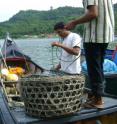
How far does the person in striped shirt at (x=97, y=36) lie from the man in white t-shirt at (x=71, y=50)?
741mm

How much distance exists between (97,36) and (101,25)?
13 centimetres

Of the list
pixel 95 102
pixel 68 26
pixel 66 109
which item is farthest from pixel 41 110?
pixel 68 26

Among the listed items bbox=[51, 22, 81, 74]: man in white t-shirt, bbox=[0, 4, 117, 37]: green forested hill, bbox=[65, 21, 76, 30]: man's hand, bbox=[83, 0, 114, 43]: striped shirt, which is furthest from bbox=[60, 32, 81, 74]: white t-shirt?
bbox=[0, 4, 117, 37]: green forested hill

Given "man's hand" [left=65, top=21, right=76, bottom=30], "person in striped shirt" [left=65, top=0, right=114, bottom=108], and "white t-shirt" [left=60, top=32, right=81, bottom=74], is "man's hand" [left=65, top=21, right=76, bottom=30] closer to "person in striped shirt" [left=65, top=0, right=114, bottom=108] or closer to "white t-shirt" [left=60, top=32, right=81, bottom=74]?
"person in striped shirt" [left=65, top=0, right=114, bottom=108]

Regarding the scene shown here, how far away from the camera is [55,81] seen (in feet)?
13.6

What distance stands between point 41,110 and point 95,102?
744 millimetres

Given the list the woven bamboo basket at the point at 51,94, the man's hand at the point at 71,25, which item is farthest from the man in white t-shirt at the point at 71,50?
the woven bamboo basket at the point at 51,94

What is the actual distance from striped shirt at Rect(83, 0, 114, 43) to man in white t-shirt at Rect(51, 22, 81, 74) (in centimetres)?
79

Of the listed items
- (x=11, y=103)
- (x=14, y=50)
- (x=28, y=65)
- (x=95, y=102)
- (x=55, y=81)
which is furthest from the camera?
(x=14, y=50)

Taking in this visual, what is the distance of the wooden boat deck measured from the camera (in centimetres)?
421

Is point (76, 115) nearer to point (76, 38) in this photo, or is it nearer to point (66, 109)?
point (66, 109)

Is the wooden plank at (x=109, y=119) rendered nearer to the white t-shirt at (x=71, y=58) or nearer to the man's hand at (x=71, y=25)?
the white t-shirt at (x=71, y=58)

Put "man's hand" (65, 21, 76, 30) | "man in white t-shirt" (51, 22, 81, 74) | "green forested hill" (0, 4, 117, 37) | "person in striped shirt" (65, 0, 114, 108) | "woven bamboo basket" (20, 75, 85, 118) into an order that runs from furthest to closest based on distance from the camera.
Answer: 1. "green forested hill" (0, 4, 117, 37)
2. "man in white t-shirt" (51, 22, 81, 74)
3. "man's hand" (65, 21, 76, 30)
4. "person in striped shirt" (65, 0, 114, 108)
5. "woven bamboo basket" (20, 75, 85, 118)

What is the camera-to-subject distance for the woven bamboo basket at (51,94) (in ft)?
13.7
